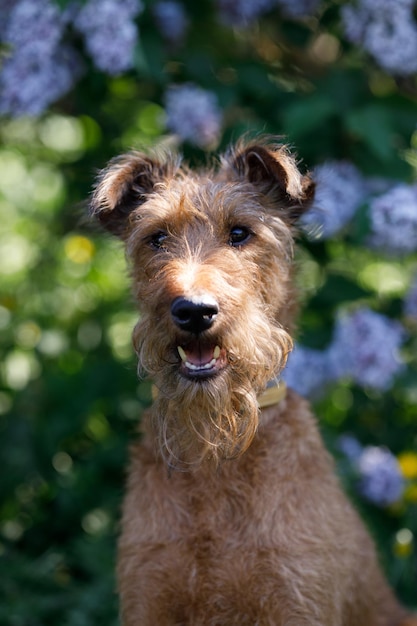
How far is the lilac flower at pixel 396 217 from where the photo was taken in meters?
3.46

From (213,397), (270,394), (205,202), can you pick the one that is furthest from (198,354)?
(205,202)

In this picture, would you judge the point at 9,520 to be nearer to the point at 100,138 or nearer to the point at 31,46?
the point at 100,138

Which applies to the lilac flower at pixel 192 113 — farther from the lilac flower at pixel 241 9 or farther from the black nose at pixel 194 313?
the black nose at pixel 194 313

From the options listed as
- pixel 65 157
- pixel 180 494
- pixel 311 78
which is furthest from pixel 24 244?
pixel 180 494

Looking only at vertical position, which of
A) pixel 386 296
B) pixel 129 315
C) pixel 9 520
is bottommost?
pixel 9 520

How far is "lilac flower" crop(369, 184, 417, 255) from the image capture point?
346cm

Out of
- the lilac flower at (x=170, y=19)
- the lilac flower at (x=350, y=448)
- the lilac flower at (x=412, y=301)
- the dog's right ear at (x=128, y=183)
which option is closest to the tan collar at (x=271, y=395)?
the dog's right ear at (x=128, y=183)

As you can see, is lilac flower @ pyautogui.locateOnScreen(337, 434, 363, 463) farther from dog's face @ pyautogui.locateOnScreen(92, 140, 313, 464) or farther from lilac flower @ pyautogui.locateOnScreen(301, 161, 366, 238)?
dog's face @ pyautogui.locateOnScreen(92, 140, 313, 464)

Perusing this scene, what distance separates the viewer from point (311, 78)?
4.15 m

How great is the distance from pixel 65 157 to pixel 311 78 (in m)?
1.35

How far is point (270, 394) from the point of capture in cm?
280

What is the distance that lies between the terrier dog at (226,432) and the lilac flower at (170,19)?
1164 millimetres

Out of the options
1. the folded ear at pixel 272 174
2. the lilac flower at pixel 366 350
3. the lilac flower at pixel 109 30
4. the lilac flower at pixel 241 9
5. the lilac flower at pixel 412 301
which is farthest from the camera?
the lilac flower at pixel 241 9

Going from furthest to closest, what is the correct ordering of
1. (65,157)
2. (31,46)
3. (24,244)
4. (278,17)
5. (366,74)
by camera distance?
(24,244), (65,157), (278,17), (366,74), (31,46)
